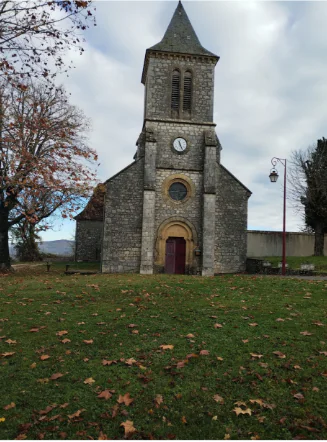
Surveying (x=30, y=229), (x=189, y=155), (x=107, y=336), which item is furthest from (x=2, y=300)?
(x=30, y=229)

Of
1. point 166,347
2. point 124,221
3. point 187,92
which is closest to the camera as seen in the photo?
point 166,347

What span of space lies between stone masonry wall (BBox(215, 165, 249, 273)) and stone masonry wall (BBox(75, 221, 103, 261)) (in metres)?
16.9

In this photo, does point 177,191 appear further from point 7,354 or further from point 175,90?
point 7,354

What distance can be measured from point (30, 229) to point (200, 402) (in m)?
35.6

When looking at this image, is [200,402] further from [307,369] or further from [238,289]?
[238,289]

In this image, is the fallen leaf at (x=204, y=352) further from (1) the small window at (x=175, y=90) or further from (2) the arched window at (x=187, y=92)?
(2) the arched window at (x=187, y=92)

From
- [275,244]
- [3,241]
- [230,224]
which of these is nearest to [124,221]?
[230,224]

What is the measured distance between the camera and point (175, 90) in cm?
2220

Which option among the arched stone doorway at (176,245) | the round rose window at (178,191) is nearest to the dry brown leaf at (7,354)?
the arched stone doorway at (176,245)

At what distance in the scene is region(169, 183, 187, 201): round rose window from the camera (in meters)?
21.5

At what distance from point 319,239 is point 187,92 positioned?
14623 mm

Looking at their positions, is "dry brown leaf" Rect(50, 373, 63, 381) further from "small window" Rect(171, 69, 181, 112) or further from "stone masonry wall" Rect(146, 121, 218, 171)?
"small window" Rect(171, 69, 181, 112)

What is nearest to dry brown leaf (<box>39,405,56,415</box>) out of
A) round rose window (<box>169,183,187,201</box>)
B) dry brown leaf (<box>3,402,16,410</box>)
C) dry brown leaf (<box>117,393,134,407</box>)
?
dry brown leaf (<box>3,402,16,410</box>)

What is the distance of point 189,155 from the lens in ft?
71.2
